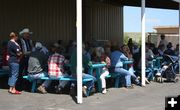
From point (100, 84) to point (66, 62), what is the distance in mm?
1080

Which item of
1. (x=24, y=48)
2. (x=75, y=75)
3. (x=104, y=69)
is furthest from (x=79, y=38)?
(x=104, y=69)

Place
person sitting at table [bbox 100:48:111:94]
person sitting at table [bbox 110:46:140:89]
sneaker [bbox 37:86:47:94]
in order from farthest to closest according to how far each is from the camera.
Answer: person sitting at table [bbox 110:46:140:89] < person sitting at table [bbox 100:48:111:94] < sneaker [bbox 37:86:47:94]

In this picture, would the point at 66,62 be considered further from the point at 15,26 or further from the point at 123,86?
the point at 15,26

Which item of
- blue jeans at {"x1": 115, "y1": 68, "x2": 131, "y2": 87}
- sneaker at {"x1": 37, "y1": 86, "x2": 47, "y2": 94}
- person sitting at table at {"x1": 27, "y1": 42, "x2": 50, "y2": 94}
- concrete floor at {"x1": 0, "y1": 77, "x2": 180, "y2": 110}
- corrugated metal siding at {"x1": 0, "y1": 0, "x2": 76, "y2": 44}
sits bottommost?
concrete floor at {"x1": 0, "y1": 77, "x2": 180, "y2": 110}

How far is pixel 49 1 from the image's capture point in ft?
47.2

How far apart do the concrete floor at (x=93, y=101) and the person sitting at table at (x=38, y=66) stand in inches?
11.1

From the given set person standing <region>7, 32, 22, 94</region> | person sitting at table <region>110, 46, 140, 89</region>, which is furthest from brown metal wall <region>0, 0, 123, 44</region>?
person sitting at table <region>110, 46, 140, 89</region>

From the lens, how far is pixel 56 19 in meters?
14.9

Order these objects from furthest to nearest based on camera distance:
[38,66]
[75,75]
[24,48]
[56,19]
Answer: [56,19]
[24,48]
[38,66]
[75,75]

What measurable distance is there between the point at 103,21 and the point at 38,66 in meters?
11.2

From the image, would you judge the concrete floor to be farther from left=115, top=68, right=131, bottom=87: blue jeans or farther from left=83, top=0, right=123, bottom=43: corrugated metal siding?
left=83, top=0, right=123, bottom=43: corrugated metal siding

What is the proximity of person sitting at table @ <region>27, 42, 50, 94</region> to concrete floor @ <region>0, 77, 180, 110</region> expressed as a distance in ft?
0.92

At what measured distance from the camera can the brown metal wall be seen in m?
11.8

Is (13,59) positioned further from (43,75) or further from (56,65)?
(56,65)
